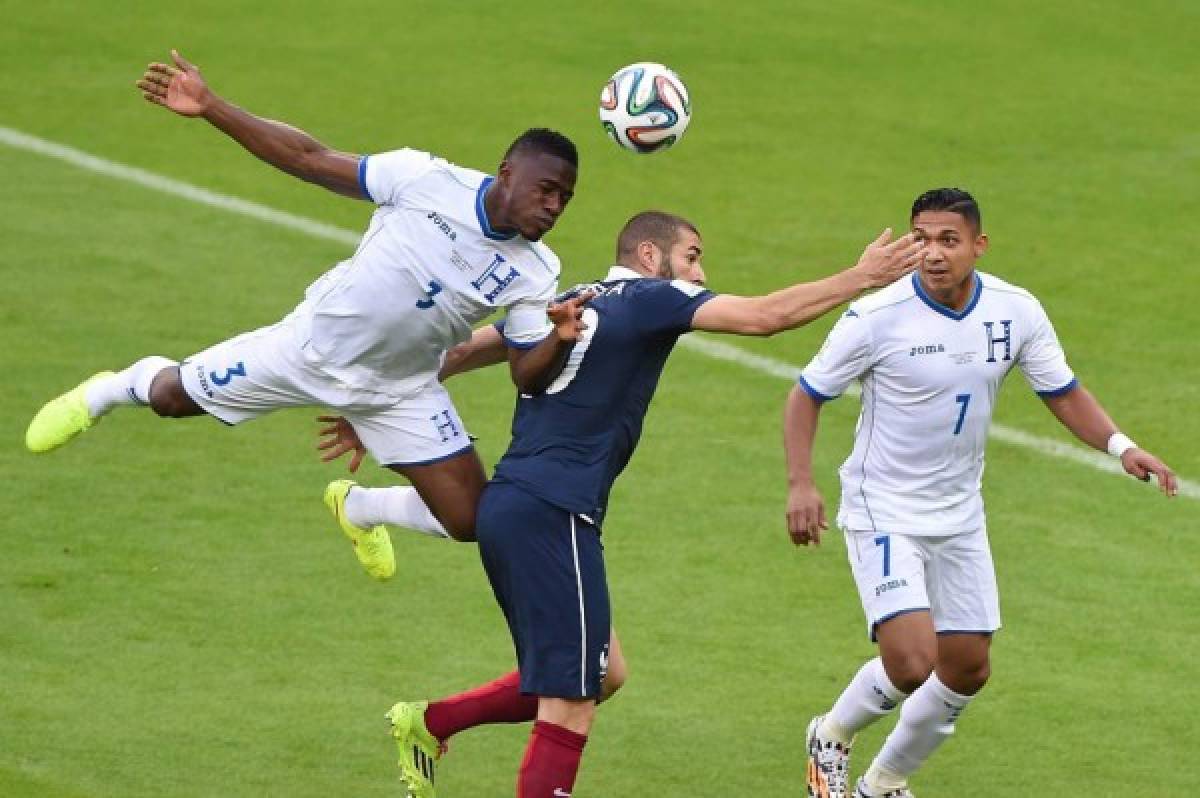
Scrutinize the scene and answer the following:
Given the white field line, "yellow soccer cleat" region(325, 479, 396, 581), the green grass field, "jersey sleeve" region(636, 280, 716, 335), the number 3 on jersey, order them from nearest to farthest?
"jersey sleeve" region(636, 280, 716, 335) < the number 3 on jersey < the green grass field < "yellow soccer cleat" region(325, 479, 396, 581) < the white field line

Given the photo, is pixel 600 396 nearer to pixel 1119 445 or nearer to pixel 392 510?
pixel 392 510

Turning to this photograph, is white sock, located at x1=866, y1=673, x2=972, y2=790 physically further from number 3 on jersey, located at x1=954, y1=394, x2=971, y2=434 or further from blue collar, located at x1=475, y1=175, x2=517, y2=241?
blue collar, located at x1=475, y1=175, x2=517, y2=241

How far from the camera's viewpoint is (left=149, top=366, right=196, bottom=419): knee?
452 inches

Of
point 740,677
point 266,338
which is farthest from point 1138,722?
point 266,338

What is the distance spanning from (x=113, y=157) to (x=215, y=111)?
11.0 metres

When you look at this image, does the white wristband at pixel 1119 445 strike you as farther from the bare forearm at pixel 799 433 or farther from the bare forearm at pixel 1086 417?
the bare forearm at pixel 799 433

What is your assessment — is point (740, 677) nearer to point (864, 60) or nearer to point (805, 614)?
point (805, 614)

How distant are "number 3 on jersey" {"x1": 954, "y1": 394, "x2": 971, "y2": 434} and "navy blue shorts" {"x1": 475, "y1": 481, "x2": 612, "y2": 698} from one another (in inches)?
65.4

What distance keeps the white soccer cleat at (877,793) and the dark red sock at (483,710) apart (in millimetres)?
1427

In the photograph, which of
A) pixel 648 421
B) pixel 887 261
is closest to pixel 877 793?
pixel 887 261

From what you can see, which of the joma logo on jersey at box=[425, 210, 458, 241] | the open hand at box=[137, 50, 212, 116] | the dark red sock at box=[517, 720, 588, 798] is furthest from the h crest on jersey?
the open hand at box=[137, 50, 212, 116]

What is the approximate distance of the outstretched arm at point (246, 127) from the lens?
10648mm

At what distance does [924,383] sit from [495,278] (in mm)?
1800

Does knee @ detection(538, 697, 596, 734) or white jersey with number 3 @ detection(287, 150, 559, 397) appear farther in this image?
white jersey with number 3 @ detection(287, 150, 559, 397)
